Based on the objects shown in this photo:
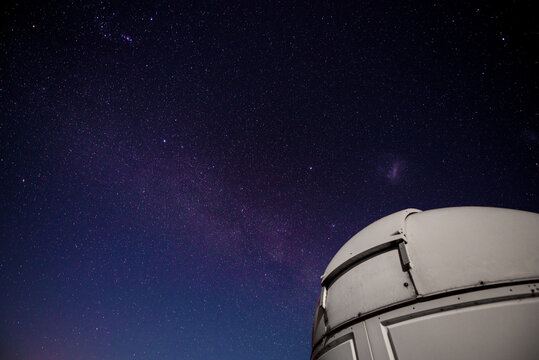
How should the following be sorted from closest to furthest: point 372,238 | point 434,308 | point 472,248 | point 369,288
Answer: point 434,308 < point 472,248 < point 369,288 < point 372,238

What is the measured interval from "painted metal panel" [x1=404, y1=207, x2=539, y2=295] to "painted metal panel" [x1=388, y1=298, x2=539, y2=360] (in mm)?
222

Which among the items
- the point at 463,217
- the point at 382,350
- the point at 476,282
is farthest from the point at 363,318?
the point at 463,217

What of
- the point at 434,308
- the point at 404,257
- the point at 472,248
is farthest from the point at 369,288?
the point at 472,248

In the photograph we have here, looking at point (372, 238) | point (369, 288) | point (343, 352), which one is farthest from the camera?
point (372, 238)

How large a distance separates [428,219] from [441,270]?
760mm

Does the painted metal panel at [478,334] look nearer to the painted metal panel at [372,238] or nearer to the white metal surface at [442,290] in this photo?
the white metal surface at [442,290]

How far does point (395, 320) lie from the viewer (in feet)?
7.53

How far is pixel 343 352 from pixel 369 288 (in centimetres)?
71

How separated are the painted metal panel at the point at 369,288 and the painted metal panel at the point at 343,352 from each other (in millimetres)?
230

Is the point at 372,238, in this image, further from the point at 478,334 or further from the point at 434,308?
the point at 478,334

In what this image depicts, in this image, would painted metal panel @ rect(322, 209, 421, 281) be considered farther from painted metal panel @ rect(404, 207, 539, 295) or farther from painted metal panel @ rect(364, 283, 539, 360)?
painted metal panel @ rect(364, 283, 539, 360)

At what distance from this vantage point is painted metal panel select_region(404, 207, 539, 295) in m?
2.21

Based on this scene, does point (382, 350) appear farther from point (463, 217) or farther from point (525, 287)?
point (463, 217)

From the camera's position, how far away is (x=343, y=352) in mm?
2537
